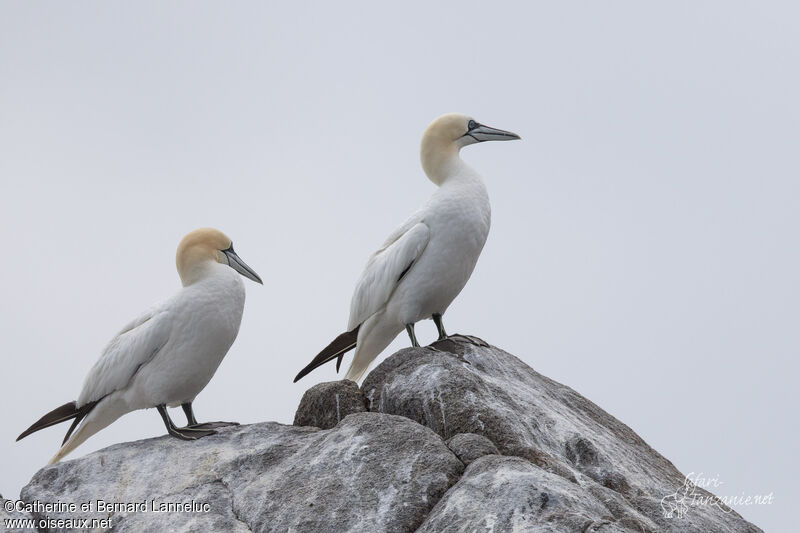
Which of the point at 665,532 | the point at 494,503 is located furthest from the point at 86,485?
the point at 665,532

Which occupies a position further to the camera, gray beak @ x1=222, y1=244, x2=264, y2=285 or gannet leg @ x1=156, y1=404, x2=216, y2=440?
gray beak @ x1=222, y1=244, x2=264, y2=285

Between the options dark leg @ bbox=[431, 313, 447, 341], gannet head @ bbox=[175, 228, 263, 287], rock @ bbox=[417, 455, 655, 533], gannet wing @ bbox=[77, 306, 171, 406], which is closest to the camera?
rock @ bbox=[417, 455, 655, 533]

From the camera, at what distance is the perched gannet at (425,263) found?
892 centimetres

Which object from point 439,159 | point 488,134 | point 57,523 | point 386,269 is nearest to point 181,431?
point 57,523

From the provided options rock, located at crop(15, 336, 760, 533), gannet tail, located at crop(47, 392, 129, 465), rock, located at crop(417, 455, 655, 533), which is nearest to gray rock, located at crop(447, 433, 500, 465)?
rock, located at crop(15, 336, 760, 533)

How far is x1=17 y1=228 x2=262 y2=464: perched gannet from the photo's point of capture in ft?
26.9

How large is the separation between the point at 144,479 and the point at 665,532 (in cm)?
348

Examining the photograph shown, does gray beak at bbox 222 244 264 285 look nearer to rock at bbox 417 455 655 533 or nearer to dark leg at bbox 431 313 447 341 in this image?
dark leg at bbox 431 313 447 341

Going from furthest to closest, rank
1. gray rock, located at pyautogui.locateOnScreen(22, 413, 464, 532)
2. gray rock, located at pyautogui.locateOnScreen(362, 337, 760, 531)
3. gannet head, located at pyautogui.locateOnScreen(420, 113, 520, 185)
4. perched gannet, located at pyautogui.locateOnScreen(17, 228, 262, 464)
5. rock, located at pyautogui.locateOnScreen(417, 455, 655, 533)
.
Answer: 1. gannet head, located at pyautogui.locateOnScreen(420, 113, 520, 185)
2. perched gannet, located at pyautogui.locateOnScreen(17, 228, 262, 464)
3. gray rock, located at pyautogui.locateOnScreen(362, 337, 760, 531)
4. gray rock, located at pyautogui.locateOnScreen(22, 413, 464, 532)
5. rock, located at pyautogui.locateOnScreen(417, 455, 655, 533)

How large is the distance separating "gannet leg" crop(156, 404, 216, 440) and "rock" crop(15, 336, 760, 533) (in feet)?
0.28

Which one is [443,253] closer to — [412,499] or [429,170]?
[429,170]

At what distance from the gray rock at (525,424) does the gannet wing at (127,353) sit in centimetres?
168

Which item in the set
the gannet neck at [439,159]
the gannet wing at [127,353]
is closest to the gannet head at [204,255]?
the gannet wing at [127,353]

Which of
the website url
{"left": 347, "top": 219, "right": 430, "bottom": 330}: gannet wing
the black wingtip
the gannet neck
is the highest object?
the gannet neck
